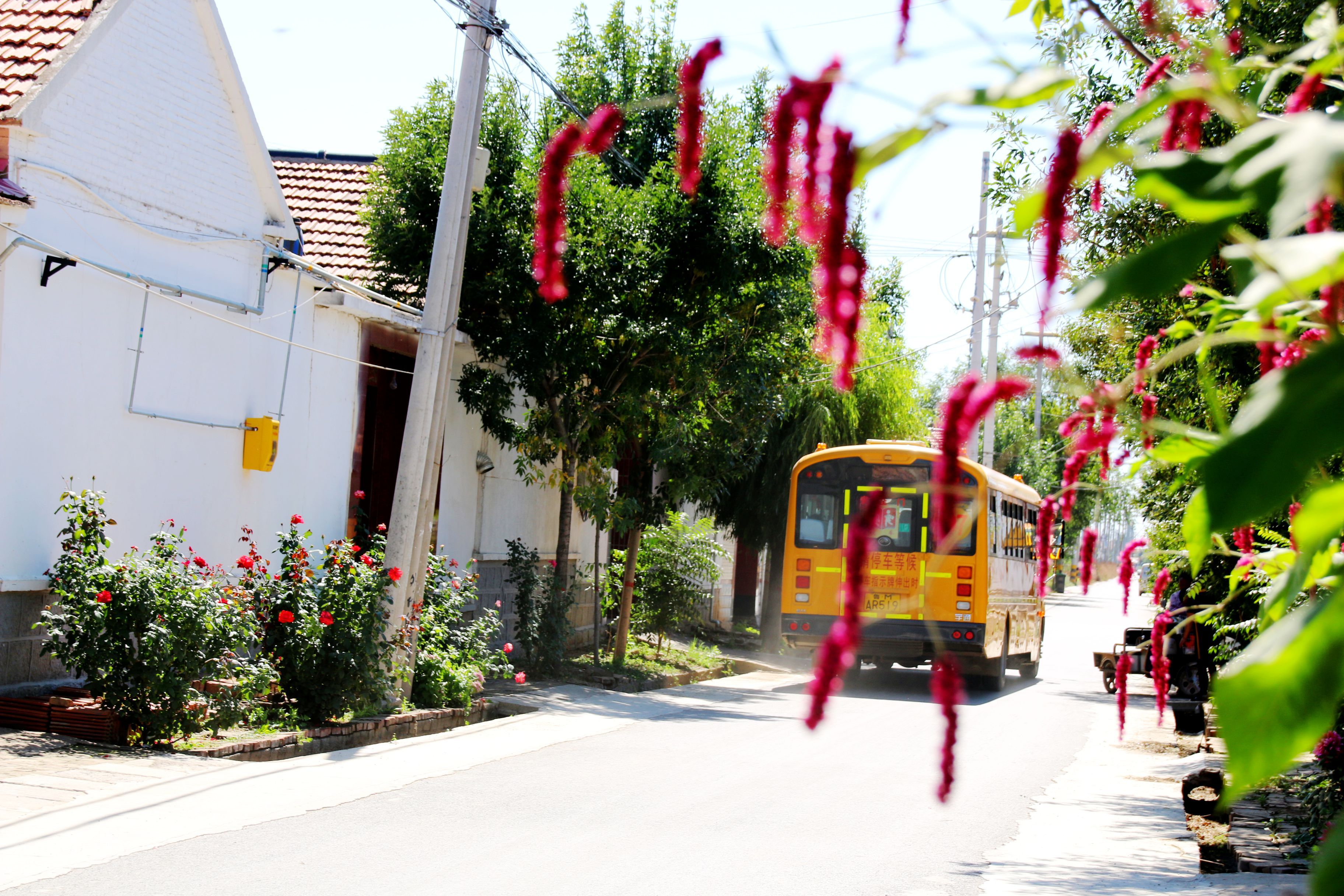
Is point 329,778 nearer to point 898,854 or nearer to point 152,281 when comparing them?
point 898,854

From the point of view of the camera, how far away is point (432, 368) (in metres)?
12.1

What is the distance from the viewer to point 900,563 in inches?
706

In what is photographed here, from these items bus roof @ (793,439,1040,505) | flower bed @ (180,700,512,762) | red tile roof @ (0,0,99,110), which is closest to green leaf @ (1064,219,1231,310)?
flower bed @ (180,700,512,762)

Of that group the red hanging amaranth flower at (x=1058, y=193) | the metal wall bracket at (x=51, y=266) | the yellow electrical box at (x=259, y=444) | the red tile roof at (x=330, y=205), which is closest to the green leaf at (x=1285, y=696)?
the red hanging amaranth flower at (x=1058, y=193)

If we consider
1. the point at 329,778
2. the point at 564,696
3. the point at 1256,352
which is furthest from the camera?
the point at 564,696

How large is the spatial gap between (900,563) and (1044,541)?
16.2 metres

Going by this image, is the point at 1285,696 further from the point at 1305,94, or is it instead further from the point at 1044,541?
the point at 1044,541

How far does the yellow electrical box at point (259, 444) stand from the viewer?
42.5 ft

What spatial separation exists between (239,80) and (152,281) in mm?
2611

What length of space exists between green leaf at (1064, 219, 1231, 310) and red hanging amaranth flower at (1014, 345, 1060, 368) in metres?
0.40

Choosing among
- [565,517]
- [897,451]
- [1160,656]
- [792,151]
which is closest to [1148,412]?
[1160,656]

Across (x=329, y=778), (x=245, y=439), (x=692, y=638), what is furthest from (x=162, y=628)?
(x=692, y=638)

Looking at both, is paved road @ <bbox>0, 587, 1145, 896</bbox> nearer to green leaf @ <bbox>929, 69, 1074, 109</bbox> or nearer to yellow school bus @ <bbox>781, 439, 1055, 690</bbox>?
yellow school bus @ <bbox>781, 439, 1055, 690</bbox>

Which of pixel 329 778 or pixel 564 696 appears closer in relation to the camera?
pixel 329 778
